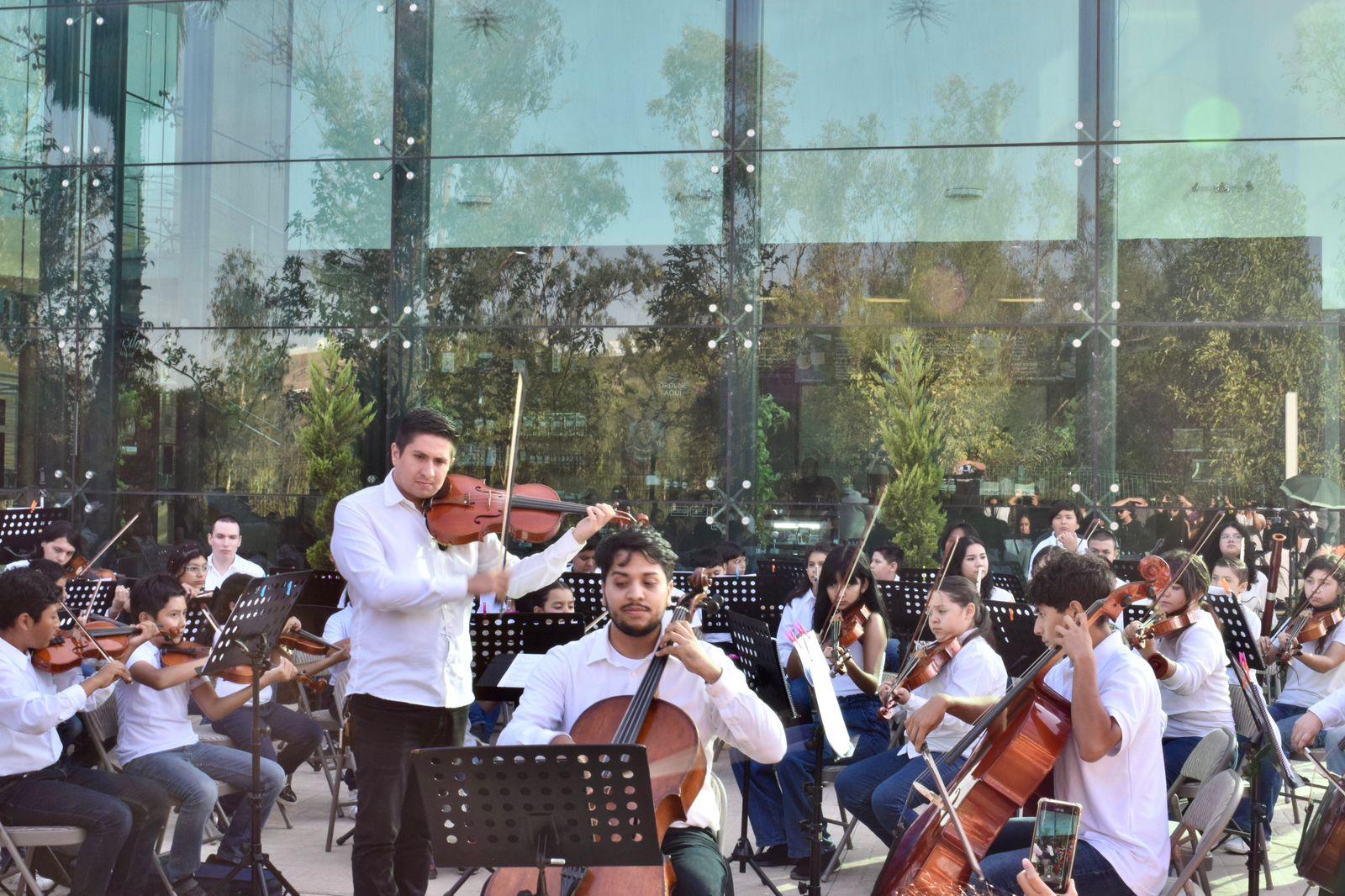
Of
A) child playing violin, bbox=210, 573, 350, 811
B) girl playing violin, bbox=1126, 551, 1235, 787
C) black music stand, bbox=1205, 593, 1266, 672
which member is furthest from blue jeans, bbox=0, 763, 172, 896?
black music stand, bbox=1205, 593, 1266, 672

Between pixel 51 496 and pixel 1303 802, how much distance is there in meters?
12.0

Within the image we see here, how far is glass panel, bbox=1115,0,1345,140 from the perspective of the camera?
1291 cm

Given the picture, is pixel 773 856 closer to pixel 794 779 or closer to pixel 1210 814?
pixel 794 779

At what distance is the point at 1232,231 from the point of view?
12.9m

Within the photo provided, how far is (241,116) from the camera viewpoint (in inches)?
564

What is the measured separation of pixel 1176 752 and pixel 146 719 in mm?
4927

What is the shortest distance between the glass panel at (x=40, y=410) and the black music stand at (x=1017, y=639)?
10370 millimetres

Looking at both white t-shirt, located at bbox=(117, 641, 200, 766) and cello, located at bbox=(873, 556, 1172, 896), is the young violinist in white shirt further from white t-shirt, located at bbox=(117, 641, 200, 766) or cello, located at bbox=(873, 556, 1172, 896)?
white t-shirt, located at bbox=(117, 641, 200, 766)

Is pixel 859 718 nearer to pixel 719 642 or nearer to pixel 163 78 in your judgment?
pixel 719 642

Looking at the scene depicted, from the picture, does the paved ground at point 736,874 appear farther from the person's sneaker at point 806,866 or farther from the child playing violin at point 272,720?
the child playing violin at point 272,720

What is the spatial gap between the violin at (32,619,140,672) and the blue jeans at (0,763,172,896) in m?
0.47

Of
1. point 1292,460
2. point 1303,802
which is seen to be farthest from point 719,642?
point 1292,460

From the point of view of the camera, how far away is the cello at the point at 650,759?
12.5ft

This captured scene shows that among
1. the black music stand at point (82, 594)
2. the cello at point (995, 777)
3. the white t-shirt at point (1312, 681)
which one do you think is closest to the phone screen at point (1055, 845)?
the cello at point (995, 777)
